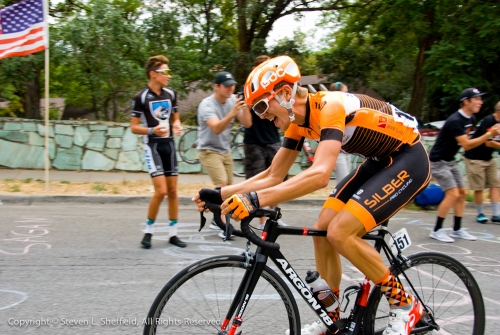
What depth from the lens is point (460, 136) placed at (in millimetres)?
6586

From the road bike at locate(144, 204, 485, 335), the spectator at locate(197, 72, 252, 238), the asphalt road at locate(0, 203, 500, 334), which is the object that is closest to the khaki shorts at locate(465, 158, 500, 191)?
the asphalt road at locate(0, 203, 500, 334)

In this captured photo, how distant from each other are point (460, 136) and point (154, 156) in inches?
152

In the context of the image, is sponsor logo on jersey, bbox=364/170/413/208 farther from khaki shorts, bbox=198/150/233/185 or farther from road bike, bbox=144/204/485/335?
khaki shorts, bbox=198/150/233/185

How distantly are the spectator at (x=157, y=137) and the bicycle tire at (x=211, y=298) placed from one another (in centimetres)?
266

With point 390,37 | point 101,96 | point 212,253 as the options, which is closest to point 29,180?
point 101,96

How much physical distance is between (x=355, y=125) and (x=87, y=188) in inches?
284

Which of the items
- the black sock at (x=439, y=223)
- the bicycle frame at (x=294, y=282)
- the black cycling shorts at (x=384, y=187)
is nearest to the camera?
the bicycle frame at (x=294, y=282)

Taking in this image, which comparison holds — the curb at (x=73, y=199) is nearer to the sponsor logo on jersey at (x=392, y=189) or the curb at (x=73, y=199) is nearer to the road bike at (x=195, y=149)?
the road bike at (x=195, y=149)

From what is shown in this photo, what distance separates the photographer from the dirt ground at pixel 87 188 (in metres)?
8.90

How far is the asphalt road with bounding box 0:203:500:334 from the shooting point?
3.94 meters

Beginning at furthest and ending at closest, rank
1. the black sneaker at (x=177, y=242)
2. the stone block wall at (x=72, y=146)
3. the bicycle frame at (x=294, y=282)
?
the stone block wall at (x=72, y=146), the black sneaker at (x=177, y=242), the bicycle frame at (x=294, y=282)

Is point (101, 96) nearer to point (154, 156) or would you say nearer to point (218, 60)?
point (218, 60)

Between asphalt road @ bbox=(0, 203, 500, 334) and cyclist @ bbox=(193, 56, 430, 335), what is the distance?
104 centimetres

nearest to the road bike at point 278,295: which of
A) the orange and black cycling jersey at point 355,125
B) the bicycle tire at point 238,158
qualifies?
the orange and black cycling jersey at point 355,125
